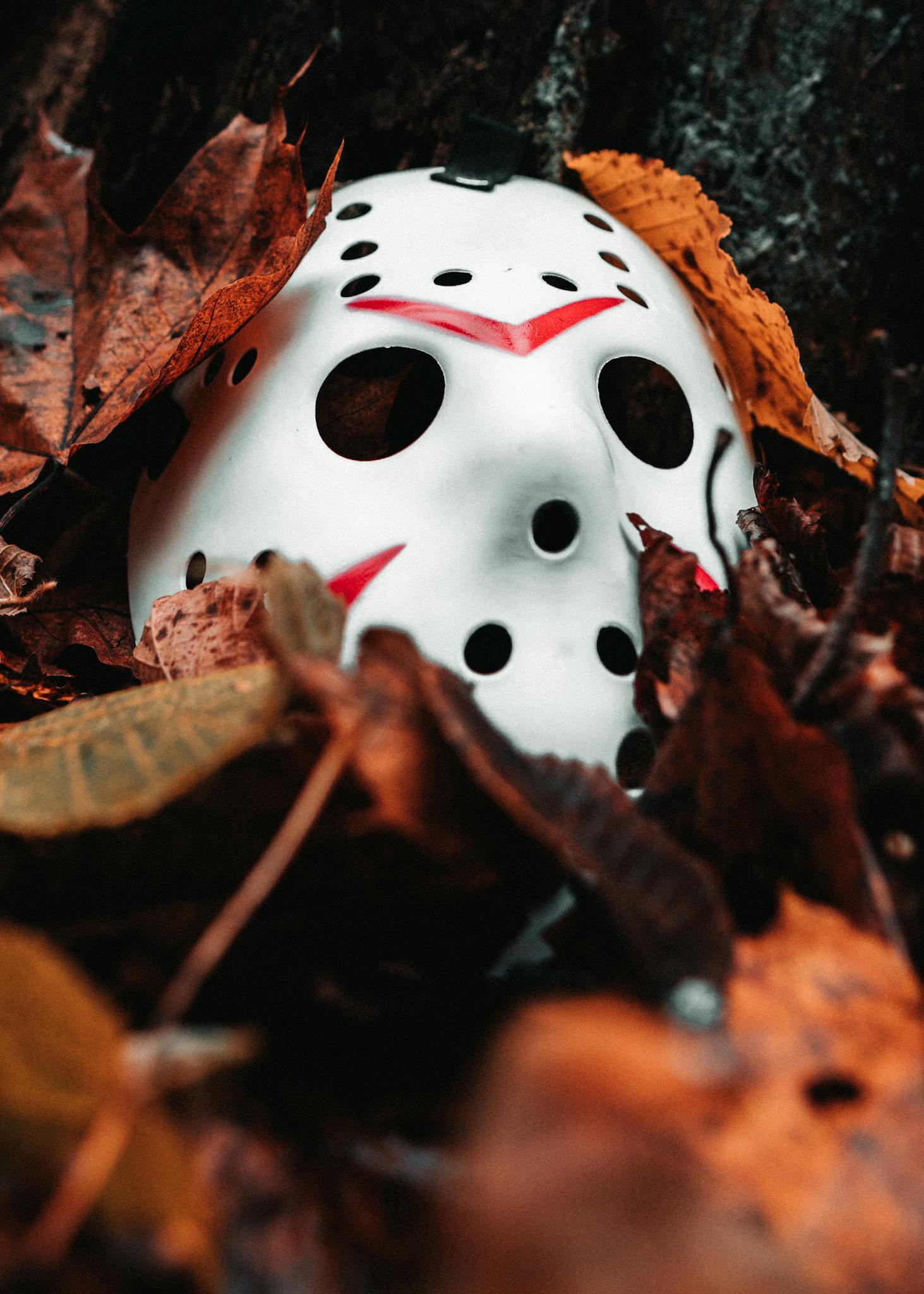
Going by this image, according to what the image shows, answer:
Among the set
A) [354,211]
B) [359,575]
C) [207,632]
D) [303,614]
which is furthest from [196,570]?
[354,211]

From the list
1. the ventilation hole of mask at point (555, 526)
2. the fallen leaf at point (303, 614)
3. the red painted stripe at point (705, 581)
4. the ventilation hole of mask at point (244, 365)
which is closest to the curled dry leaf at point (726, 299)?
the red painted stripe at point (705, 581)

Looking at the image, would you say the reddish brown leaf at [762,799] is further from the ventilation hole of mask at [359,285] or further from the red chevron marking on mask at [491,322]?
the ventilation hole of mask at [359,285]

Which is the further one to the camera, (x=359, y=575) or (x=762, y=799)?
(x=359, y=575)

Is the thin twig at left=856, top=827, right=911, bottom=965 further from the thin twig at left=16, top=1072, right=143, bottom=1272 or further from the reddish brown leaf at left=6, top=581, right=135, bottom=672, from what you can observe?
the reddish brown leaf at left=6, top=581, right=135, bottom=672

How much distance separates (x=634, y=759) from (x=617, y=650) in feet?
0.36

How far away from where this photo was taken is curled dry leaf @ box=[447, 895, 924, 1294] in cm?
43

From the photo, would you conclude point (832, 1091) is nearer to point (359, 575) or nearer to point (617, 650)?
point (617, 650)

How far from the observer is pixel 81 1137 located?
1.41ft

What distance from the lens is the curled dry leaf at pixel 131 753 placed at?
564 mm

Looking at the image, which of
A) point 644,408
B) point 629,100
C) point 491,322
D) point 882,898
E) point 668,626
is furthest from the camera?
point 629,100

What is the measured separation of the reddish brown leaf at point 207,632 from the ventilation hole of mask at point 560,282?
0.48 meters

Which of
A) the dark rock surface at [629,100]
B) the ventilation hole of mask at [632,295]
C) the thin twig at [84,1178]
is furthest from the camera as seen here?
the dark rock surface at [629,100]

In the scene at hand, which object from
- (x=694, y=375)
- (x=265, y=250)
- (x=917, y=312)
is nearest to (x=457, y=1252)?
(x=694, y=375)

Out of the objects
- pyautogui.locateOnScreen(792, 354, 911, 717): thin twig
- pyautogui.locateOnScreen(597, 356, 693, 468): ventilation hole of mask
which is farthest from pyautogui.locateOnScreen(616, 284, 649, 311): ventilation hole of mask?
pyautogui.locateOnScreen(792, 354, 911, 717): thin twig
